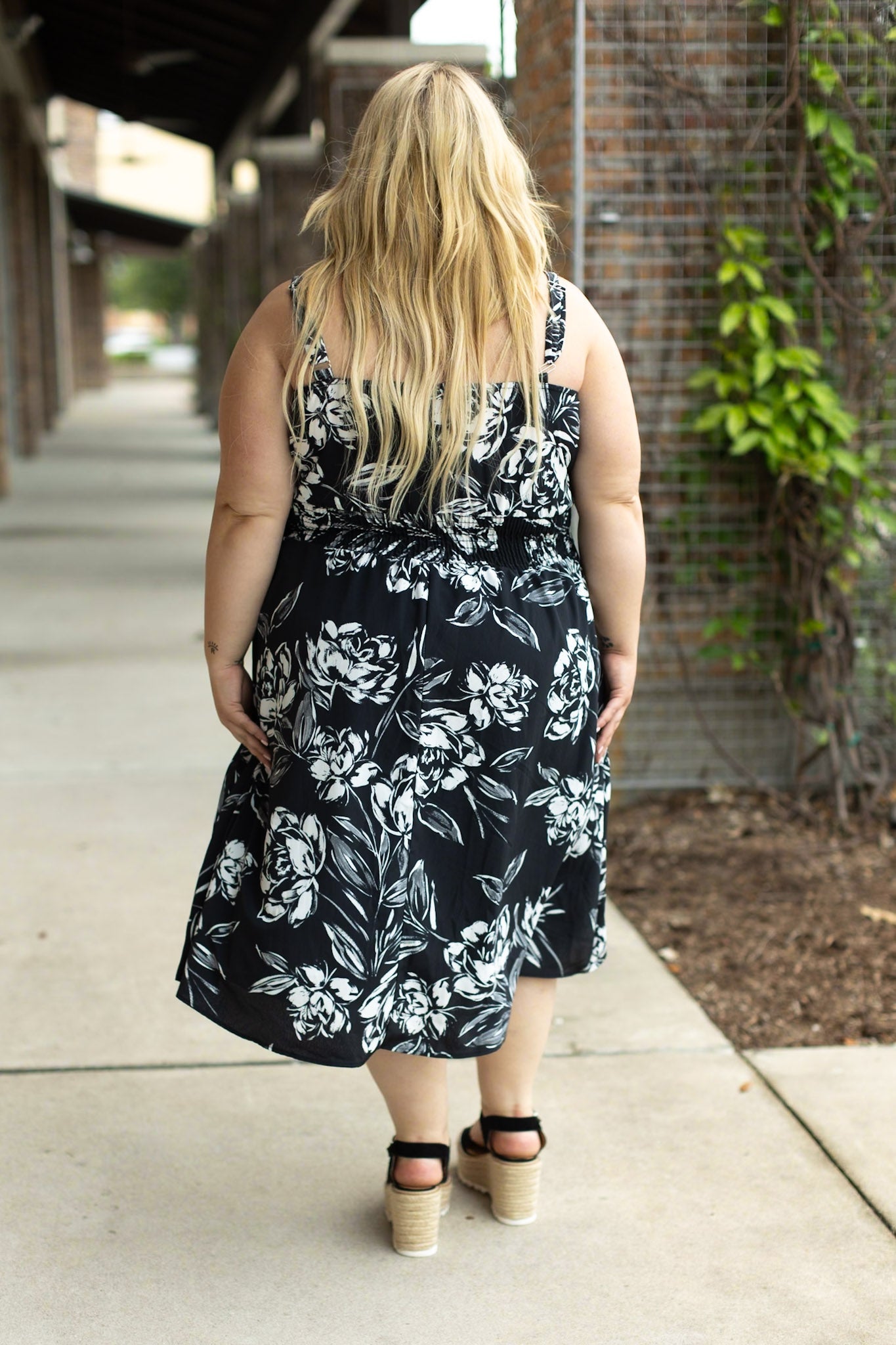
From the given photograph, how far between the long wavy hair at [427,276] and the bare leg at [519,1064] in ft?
2.70

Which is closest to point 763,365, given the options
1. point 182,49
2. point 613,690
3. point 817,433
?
point 817,433

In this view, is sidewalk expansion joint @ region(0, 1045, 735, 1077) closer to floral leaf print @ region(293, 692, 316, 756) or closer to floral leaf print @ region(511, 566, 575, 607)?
floral leaf print @ region(293, 692, 316, 756)

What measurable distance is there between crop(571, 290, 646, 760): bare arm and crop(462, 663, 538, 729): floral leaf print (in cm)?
24

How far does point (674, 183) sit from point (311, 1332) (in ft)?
10.4

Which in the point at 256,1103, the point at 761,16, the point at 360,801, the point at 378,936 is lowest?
the point at 256,1103

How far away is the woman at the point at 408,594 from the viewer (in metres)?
1.83

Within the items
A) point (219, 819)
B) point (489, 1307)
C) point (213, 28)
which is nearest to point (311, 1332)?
point (489, 1307)

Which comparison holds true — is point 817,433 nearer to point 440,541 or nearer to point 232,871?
point 440,541

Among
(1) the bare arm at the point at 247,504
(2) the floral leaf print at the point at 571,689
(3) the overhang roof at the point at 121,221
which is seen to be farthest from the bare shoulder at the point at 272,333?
(3) the overhang roof at the point at 121,221

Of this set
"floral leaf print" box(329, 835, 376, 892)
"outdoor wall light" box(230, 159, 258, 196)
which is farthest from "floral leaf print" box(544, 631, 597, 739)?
"outdoor wall light" box(230, 159, 258, 196)

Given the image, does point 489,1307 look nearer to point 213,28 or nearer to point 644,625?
point 644,625

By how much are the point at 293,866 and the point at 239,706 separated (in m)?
0.28

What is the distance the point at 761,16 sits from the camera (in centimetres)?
383

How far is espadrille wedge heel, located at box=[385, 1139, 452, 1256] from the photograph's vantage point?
2.12 meters
